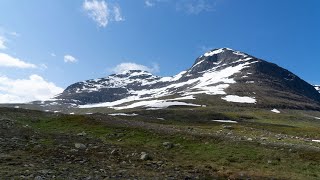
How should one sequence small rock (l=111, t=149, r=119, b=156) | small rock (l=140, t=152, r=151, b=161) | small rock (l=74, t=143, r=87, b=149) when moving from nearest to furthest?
1. small rock (l=140, t=152, r=151, b=161)
2. small rock (l=111, t=149, r=119, b=156)
3. small rock (l=74, t=143, r=87, b=149)

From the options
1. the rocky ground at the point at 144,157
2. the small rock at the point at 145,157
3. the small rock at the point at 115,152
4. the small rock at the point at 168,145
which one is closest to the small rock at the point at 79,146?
the rocky ground at the point at 144,157

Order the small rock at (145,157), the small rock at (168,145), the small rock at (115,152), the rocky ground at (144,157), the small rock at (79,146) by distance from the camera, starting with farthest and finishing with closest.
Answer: the small rock at (168,145) < the small rock at (79,146) < the small rock at (115,152) < the small rock at (145,157) < the rocky ground at (144,157)

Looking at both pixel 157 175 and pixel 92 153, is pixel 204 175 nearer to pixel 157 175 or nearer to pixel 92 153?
pixel 157 175

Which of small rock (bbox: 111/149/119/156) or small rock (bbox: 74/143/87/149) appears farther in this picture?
small rock (bbox: 74/143/87/149)

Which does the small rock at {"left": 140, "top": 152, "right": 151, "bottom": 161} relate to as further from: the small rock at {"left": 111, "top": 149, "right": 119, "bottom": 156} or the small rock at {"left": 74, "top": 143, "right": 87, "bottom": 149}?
the small rock at {"left": 74, "top": 143, "right": 87, "bottom": 149}

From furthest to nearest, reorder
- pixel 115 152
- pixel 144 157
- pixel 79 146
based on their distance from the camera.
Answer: pixel 79 146 → pixel 115 152 → pixel 144 157

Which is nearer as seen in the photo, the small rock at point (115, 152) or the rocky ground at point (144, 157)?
the rocky ground at point (144, 157)

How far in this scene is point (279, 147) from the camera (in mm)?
31328

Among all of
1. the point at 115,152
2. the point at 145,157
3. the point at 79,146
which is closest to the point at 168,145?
the point at 145,157

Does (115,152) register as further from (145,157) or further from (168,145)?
(168,145)

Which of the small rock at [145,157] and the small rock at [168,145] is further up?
the small rock at [168,145]

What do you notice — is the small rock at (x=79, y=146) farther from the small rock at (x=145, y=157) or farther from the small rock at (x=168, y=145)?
the small rock at (x=168, y=145)

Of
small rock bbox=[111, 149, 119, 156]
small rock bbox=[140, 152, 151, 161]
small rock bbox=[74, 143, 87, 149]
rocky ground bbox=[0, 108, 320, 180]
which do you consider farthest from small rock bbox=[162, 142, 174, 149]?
small rock bbox=[74, 143, 87, 149]

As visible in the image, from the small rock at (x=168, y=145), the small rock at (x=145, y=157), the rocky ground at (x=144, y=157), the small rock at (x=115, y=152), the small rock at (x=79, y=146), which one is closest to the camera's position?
the rocky ground at (x=144, y=157)
